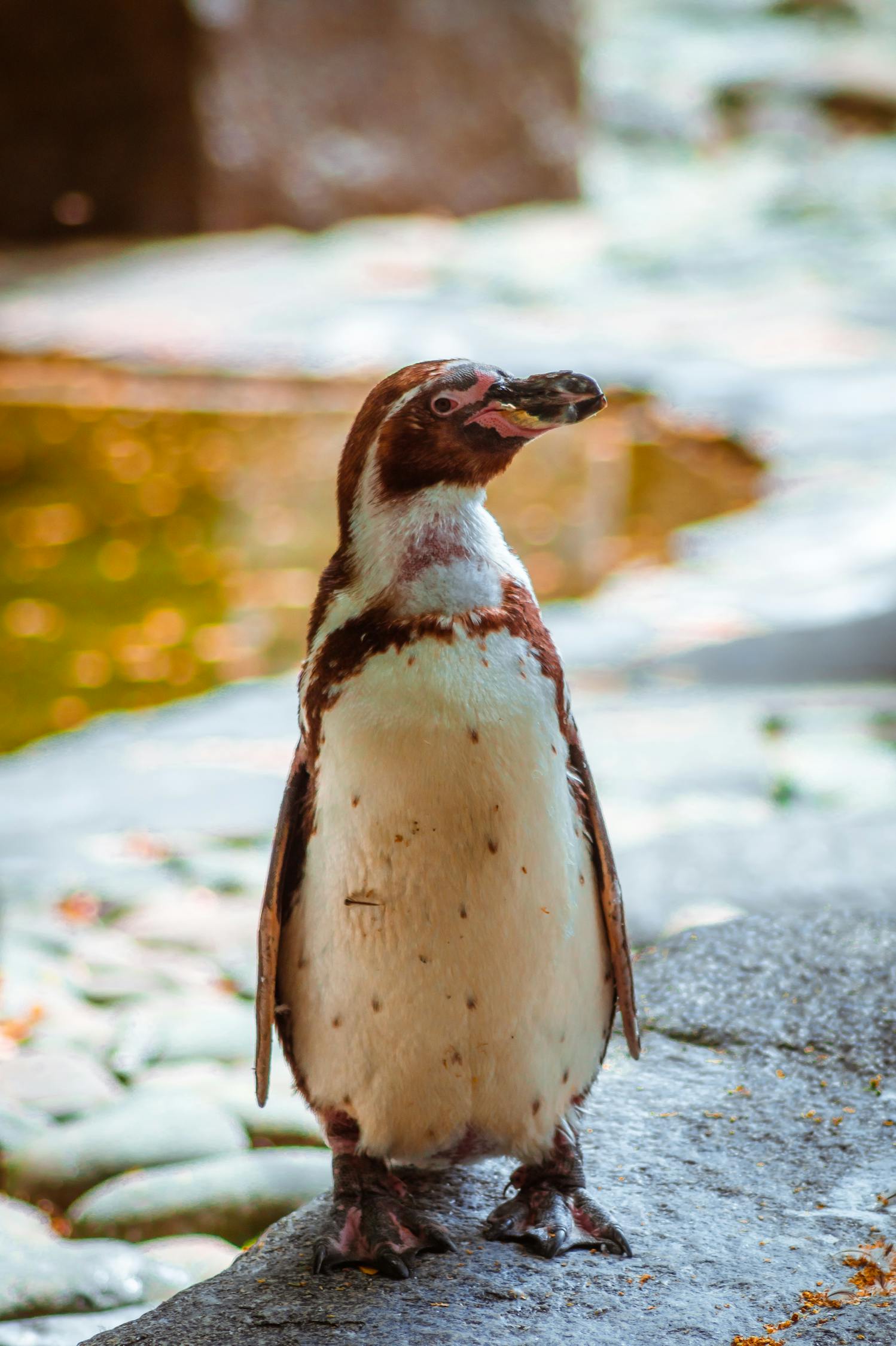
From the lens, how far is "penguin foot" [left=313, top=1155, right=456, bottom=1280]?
5.84 feet

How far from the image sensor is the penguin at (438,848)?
5.69ft

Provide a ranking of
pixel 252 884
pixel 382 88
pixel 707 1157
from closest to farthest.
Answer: pixel 707 1157, pixel 252 884, pixel 382 88

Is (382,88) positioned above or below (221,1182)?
above

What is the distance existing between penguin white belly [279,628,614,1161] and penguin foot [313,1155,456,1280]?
0.14 feet

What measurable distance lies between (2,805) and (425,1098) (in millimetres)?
2534

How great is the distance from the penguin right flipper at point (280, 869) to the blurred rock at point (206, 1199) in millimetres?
604

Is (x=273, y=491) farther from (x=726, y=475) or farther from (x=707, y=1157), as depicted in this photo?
(x=707, y=1157)

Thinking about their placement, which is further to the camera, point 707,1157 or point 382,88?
point 382,88

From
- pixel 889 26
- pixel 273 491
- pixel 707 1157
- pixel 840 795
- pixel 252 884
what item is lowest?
pixel 707 1157

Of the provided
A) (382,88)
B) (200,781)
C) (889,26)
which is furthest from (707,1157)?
(889,26)

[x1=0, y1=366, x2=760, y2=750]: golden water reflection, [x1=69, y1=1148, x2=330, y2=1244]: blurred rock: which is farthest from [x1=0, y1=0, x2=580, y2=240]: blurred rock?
[x1=69, y1=1148, x2=330, y2=1244]: blurred rock

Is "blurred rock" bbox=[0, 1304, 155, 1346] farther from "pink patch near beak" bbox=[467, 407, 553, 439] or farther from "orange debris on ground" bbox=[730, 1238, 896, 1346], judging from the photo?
"pink patch near beak" bbox=[467, 407, 553, 439]

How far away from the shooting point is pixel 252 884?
3.72 metres

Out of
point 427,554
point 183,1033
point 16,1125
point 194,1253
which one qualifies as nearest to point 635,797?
point 183,1033
